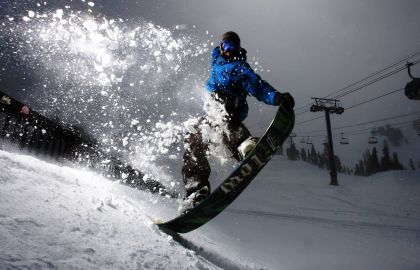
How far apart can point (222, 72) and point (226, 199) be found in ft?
5.21

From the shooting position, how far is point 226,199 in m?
2.87

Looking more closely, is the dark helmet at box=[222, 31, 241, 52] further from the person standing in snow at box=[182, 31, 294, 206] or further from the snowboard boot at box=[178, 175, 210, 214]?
the snowboard boot at box=[178, 175, 210, 214]

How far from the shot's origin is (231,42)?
3723mm

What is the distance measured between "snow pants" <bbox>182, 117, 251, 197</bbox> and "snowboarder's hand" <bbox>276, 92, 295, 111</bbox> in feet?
1.76

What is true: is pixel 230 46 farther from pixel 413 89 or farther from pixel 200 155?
pixel 413 89

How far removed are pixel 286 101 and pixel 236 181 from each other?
1.03m

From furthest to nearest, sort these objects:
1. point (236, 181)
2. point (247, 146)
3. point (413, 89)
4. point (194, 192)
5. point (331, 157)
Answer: point (331, 157), point (413, 89), point (194, 192), point (247, 146), point (236, 181)

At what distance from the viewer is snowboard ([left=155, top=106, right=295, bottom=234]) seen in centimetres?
271

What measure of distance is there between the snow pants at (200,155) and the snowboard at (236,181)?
1.38 ft

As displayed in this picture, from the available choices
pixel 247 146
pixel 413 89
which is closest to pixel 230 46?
pixel 247 146

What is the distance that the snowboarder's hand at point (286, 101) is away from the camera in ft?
10.4

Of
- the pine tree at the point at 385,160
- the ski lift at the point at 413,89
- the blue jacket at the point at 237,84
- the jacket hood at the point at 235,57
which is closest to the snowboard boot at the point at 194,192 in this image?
the blue jacket at the point at 237,84

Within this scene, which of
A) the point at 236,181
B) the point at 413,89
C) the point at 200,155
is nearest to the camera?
the point at 236,181

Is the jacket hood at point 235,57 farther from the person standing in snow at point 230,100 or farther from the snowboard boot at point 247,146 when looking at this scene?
the snowboard boot at point 247,146
